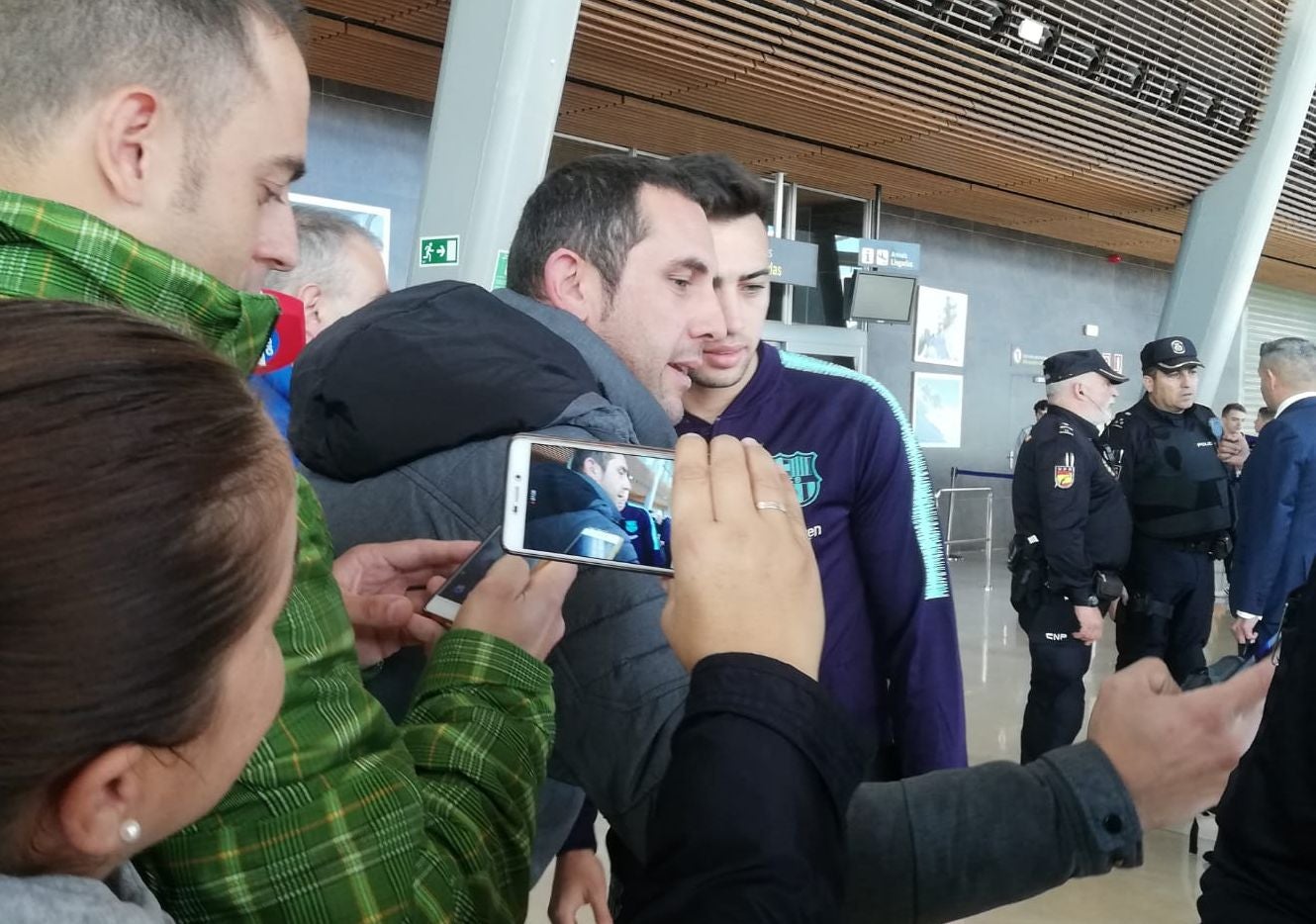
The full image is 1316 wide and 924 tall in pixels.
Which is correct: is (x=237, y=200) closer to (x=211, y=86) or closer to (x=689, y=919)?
(x=211, y=86)

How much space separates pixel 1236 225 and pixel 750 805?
11.8 m

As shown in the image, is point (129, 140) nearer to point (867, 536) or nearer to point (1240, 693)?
point (1240, 693)

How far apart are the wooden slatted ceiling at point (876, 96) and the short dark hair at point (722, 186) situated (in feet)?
14.7

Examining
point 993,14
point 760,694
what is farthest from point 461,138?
point 993,14

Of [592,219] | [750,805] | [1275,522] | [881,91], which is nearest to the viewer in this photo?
[750,805]

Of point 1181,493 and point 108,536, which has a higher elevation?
point 108,536

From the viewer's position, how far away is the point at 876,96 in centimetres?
830

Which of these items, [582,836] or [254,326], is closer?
[254,326]

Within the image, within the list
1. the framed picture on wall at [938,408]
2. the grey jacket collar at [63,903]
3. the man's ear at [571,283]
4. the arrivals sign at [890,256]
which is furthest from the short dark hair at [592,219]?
the framed picture on wall at [938,408]

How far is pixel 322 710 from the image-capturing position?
2.71 ft

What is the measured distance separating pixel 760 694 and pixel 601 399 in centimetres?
52

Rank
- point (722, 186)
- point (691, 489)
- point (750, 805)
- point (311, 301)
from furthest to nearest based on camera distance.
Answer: point (311, 301) < point (722, 186) < point (691, 489) < point (750, 805)

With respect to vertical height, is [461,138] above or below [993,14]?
below

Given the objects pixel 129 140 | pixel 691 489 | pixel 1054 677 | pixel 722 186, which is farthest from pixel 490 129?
pixel 691 489
